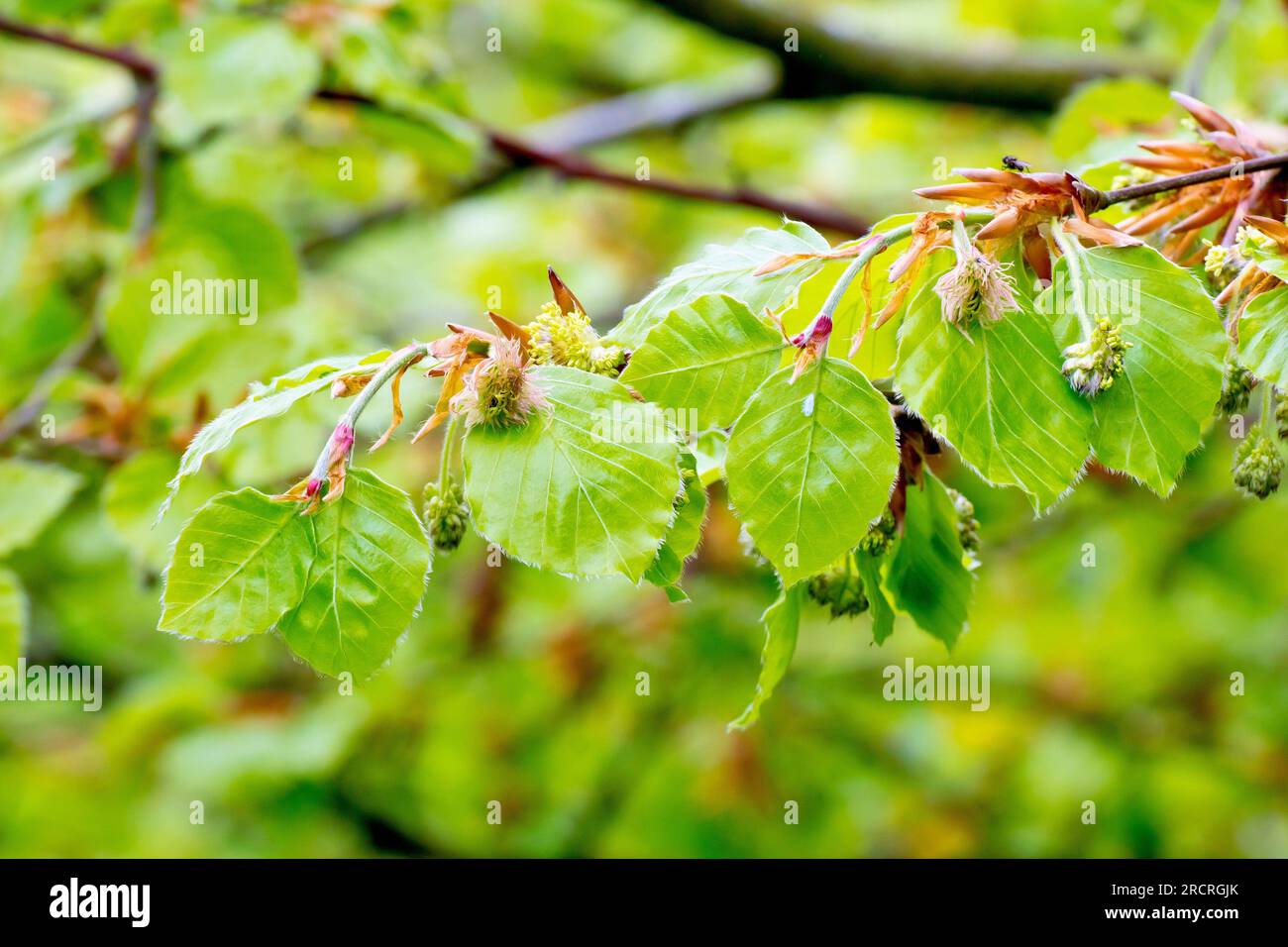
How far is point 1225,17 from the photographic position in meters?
2.43

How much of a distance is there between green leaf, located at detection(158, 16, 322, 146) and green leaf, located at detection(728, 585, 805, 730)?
5.18 ft

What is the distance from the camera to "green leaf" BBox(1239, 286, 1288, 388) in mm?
985

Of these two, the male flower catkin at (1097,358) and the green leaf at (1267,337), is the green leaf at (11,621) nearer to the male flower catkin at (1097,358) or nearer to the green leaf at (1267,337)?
the male flower catkin at (1097,358)

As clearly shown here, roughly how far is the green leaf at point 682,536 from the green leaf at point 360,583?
0.21 metres

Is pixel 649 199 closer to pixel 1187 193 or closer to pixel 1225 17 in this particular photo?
pixel 1225 17

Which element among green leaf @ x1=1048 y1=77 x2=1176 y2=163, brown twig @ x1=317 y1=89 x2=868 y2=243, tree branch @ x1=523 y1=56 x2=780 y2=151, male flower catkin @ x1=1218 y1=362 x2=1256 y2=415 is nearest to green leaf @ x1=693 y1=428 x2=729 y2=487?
male flower catkin @ x1=1218 y1=362 x2=1256 y2=415

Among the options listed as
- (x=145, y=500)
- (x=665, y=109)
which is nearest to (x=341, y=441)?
(x=145, y=500)

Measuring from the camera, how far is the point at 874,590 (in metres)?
1.13

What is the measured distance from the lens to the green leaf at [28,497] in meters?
1.91

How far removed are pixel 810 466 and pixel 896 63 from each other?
8.65ft

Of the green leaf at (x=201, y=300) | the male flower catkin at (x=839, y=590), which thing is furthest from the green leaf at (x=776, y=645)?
the green leaf at (x=201, y=300)

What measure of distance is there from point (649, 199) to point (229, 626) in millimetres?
4766

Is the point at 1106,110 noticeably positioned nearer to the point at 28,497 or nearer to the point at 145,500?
the point at 145,500

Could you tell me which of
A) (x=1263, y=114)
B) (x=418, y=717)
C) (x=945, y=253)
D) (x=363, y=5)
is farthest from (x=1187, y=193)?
(x=418, y=717)
